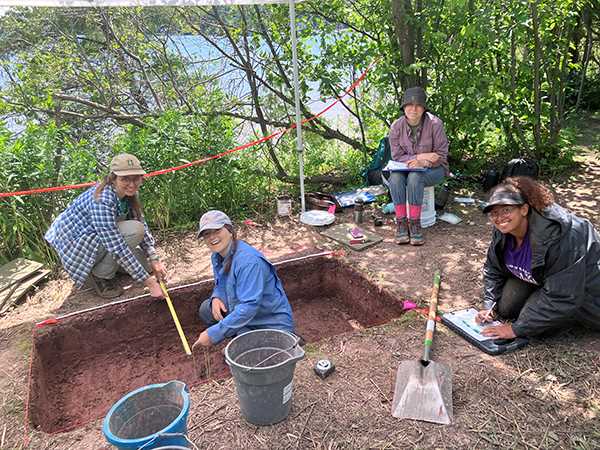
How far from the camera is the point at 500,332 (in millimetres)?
2857

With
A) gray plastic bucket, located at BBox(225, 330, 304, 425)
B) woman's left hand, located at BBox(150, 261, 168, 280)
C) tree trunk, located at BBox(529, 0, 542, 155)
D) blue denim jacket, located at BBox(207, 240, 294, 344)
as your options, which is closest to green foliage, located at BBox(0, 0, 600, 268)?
tree trunk, located at BBox(529, 0, 542, 155)

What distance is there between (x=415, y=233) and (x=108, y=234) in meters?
2.88

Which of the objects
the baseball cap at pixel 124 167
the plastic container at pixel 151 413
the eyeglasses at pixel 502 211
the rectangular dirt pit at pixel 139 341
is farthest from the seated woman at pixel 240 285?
the eyeglasses at pixel 502 211

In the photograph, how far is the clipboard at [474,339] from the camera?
2816 millimetres

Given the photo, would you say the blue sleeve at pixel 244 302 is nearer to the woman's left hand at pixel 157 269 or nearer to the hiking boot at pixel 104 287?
the woman's left hand at pixel 157 269

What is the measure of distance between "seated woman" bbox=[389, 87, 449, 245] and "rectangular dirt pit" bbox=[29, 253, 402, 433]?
2.80 feet

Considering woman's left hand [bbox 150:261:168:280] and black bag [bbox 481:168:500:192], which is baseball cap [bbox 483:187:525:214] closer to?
woman's left hand [bbox 150:261:168:280]

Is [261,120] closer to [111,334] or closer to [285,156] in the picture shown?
[285,156]

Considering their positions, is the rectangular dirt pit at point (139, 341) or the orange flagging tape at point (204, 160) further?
the orange flagging tape at point (204, 160)

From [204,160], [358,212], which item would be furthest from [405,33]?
[204,160]

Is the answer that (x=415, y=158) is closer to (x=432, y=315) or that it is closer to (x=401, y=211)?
(x=401, y=211)

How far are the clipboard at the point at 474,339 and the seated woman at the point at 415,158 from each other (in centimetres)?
137

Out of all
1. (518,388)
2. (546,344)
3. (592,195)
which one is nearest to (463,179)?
(592,195)

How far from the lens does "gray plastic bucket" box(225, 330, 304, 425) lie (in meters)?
2.21
